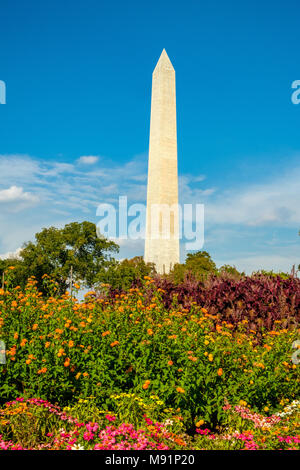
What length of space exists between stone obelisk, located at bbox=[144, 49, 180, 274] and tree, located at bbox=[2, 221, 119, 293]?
46.1 ft

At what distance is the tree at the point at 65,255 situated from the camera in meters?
41.4

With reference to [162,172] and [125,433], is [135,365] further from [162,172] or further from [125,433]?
[162,172]

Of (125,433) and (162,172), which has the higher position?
(162,172)

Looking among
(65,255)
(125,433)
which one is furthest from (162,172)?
(125,433)

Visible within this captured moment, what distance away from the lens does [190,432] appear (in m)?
5.23

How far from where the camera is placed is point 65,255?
43375mm

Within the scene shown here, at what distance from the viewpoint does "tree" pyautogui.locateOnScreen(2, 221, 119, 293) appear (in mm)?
41438

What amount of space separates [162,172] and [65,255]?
18.7 m

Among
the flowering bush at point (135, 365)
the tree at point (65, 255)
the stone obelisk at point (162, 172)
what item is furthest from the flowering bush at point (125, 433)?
the tree at point (65, 255)

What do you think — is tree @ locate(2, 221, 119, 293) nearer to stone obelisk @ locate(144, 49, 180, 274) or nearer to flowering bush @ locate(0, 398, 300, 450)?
stone obelisk @ locate(144, 49, 180, 274)

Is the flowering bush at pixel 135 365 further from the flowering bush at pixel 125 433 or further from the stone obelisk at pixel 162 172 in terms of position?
the stone obelisk at pixel 162 172
